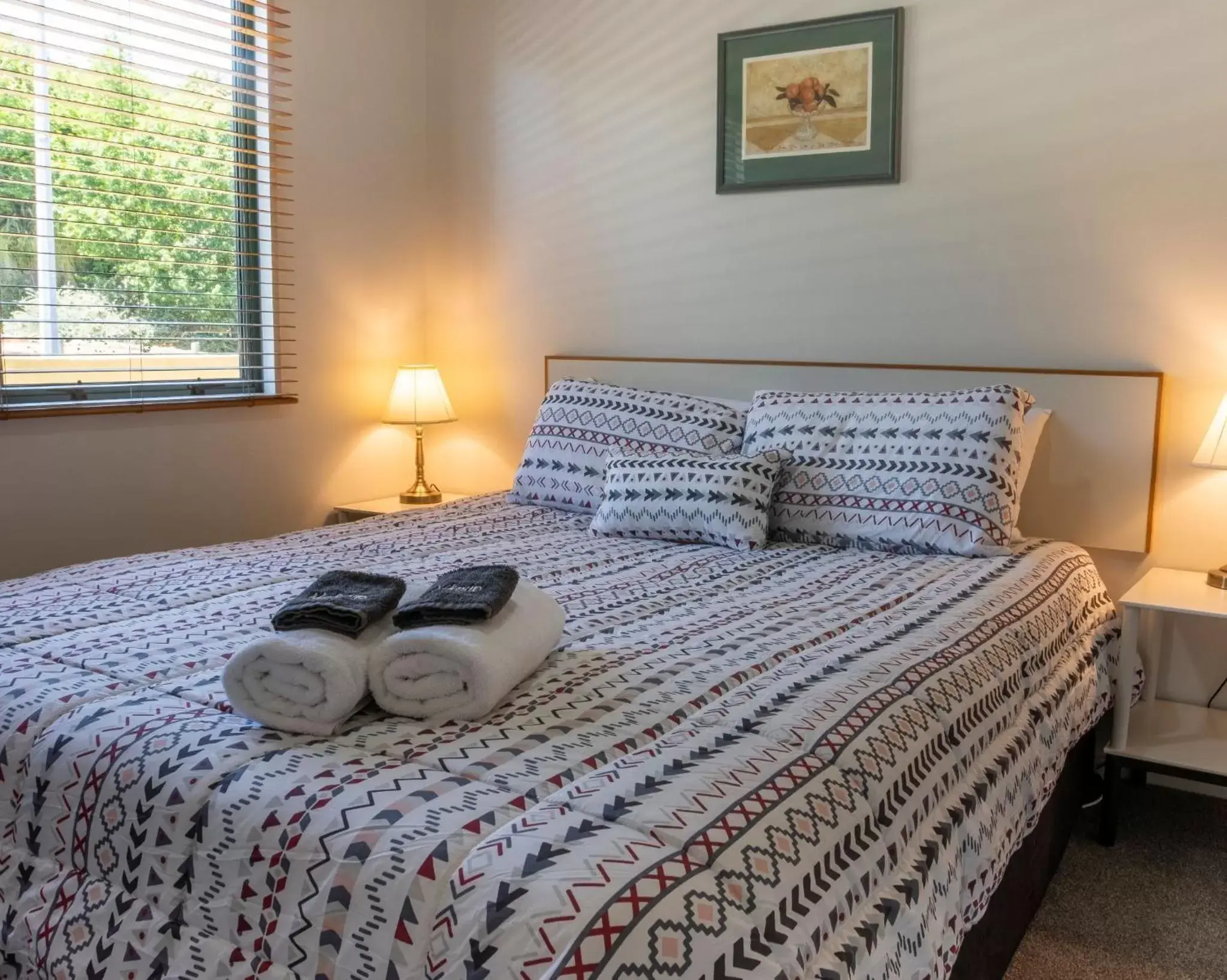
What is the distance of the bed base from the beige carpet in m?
0.04

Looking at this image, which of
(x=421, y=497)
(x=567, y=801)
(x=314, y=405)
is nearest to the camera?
(x=567, y=801)

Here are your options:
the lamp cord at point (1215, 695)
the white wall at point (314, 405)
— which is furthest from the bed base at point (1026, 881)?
the white wall at point (314, 405)

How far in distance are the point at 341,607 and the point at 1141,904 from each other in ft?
5.71

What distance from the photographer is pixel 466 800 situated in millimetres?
1193

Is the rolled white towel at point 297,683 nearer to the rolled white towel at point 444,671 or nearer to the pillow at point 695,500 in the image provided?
the rolled white towel at point 444,671

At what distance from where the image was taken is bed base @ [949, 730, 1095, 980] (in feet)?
5.45

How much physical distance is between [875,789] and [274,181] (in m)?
2.78

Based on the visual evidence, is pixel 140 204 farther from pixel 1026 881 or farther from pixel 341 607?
pixel 1026 881

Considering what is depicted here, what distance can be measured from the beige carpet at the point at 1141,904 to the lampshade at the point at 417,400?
2264mm

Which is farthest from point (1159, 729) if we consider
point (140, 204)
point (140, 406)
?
point (140, 204)

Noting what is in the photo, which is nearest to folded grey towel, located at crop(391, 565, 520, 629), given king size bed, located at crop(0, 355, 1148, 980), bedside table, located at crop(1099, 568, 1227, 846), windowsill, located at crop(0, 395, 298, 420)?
king size bed, located at crop(0, 355, 1148, 980)

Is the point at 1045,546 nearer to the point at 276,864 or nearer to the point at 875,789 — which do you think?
the point at 875,789

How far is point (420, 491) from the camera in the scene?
12.2ft

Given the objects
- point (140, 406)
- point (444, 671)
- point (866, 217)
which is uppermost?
point (866, 217)
